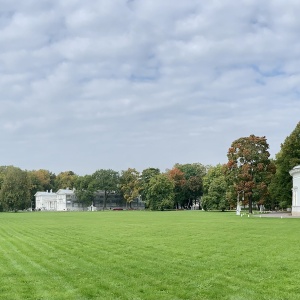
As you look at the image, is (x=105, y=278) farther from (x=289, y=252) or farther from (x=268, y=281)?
(x=289, y=252)

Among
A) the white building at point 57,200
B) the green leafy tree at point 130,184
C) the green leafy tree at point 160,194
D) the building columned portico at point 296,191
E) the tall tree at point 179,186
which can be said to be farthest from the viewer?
the white building at point 57,200

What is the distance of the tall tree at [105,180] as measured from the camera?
450ft

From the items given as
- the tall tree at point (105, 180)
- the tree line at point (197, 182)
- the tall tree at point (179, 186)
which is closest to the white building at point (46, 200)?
the tree line at point (197, 182)

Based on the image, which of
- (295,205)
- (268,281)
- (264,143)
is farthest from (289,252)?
(264,143)

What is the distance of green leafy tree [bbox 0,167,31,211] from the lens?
327 ft

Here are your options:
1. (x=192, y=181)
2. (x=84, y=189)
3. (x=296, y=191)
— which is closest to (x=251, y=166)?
(x=296, y=191)

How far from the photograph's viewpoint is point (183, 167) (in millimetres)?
136625

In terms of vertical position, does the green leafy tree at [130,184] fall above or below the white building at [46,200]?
above

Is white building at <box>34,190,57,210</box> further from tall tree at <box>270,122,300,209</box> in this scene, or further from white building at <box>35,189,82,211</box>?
tall tree at <box>270,122,300,209</box>

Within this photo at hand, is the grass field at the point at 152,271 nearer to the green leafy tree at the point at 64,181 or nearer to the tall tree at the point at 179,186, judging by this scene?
the tall tree at the point at 179,186

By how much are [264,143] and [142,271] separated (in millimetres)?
50876

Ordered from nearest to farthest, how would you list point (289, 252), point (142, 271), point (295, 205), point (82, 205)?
point (142, 271)
point (289, 252)
point (295, 205)
point (82, 205)

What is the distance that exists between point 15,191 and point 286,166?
63521mm

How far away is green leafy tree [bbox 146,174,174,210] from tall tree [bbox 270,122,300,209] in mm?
49862
